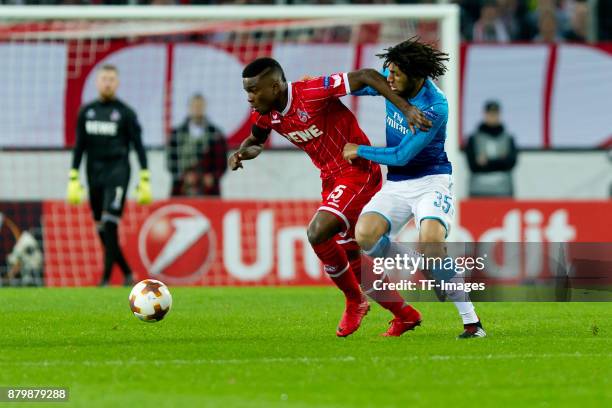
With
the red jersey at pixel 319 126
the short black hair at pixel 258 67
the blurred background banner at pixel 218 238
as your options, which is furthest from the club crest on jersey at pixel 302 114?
the blurred background banner at pixel 218 238

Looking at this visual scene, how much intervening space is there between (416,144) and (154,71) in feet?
33.7

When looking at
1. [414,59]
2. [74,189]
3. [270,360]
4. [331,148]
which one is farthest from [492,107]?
[270,360]

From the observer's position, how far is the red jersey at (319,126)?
9.84m

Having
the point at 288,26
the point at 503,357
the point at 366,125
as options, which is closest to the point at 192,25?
the point at 288,26

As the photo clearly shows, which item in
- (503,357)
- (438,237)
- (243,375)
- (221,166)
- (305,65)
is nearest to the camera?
(243,375)

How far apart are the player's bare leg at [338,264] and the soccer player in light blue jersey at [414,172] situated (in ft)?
0.92

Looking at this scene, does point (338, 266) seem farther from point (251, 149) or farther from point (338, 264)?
point (251, 149)

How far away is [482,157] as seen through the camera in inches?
728

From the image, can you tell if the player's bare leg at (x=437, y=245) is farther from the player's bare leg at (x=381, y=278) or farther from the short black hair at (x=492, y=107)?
the short black hair at (x=492, y=107)

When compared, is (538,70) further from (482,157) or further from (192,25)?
(192,25)

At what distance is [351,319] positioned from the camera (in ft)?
31.7

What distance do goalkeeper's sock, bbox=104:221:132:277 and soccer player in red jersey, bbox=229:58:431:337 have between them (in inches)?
216

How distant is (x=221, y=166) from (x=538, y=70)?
204 inches

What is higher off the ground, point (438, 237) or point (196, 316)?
point (438, 237)
